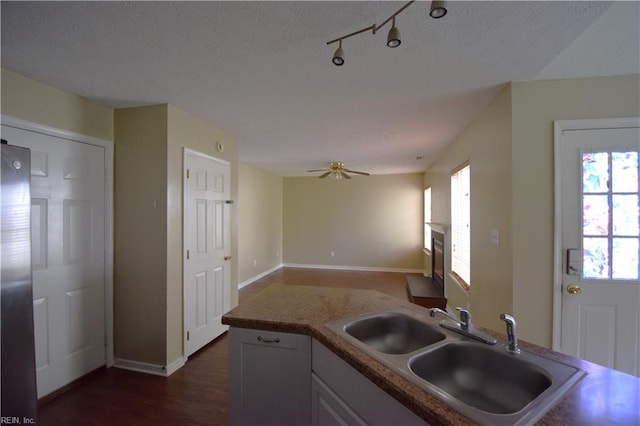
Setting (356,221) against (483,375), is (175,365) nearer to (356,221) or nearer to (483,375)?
(483,375)

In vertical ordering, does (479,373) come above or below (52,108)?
below

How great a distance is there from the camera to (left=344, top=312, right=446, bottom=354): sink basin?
140 centimetres

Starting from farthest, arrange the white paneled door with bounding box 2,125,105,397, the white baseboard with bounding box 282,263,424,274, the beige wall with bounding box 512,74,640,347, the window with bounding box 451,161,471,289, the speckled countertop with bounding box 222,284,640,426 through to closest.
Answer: the white baseboard with bounding box 282,263,424,274 → the window with bounding box 451,161,471,289 → the white paneled door with bounding box 2,125,105,397 → the beige wall with bounding box 512,74,640,347 → the speckled countertop with bounding box 222,284,640,426

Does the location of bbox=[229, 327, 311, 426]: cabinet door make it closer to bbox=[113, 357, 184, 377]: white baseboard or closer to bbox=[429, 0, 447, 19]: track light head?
bbox=[113, 357, 184, 377]: white baseboard

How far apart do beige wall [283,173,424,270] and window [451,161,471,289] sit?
2.73 m

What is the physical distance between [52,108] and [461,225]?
434 cm

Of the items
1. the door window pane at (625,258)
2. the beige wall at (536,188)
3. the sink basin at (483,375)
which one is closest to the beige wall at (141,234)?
the sink basin at (483,375)

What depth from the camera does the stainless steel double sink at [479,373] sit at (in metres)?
0.86

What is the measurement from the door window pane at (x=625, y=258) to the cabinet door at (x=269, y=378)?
221cm

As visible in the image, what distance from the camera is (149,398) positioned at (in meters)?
2.18

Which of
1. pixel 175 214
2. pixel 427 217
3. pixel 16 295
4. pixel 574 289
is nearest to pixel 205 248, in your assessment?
pixel 175 214

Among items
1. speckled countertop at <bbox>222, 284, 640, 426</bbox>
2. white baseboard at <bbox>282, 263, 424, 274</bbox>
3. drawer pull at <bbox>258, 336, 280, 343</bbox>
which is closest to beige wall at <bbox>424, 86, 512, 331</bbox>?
speckled countertop at <bbox>222, 284, 640, 426</bbox>

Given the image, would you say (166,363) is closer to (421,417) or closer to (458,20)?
(421,417)

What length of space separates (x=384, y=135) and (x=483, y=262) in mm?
1826
